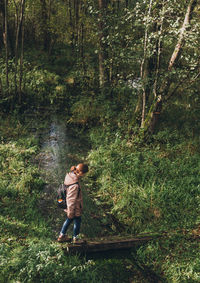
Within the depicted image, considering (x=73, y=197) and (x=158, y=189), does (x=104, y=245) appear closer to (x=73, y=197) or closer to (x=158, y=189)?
(x=73, y=197)

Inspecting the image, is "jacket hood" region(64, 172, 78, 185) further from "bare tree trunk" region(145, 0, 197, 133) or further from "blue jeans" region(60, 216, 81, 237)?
"bare tree trunk" region(145, 0, 197, 133)

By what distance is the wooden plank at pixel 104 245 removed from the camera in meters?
4.61

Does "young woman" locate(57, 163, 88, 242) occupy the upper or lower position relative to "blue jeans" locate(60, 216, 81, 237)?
upper

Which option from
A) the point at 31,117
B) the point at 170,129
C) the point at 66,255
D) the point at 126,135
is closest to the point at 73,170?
the point at 66,255

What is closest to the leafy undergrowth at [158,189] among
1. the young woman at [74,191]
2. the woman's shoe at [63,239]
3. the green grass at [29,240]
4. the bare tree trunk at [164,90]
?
the bare tree trunk at [164,90]

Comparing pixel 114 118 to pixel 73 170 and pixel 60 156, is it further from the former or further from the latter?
pixel 73 170

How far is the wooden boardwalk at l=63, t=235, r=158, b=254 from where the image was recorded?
15.1 feet

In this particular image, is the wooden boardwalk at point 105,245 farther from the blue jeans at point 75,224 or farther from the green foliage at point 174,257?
the blue jeans at point 75,224

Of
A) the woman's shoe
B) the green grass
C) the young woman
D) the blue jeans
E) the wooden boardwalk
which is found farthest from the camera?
the woman's shoe

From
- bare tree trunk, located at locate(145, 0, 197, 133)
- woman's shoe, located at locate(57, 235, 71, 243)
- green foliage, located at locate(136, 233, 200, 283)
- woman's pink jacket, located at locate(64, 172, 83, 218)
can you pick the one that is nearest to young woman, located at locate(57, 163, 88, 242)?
woman's pink jacket, located at locate(64, 172, 83, 218)

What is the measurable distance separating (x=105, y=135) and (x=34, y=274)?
592 centimetres

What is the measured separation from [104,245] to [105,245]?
0.07 ft

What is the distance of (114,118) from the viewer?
9.84 m

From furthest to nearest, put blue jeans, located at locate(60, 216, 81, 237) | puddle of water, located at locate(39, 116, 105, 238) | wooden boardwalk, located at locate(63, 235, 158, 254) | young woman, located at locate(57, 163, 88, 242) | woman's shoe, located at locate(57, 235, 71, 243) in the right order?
1. puddle of water, located at locate(39, 116, 105, 238)
2. woman's shoe, located at locate(57, 235, 71, 243)
3. blue jeans, located at locate(60, 216, 81, 237)
4. wooden boardwalk, located at locate(63, 235, 158, 254)
5. young woman, located at locate(57, 163, 88, 242)
